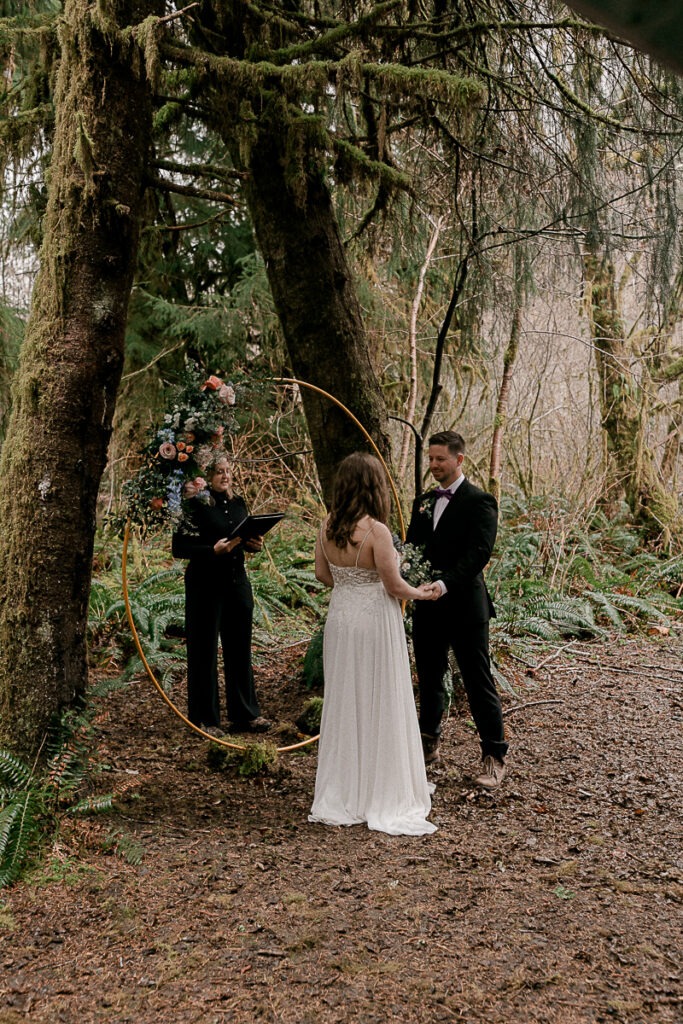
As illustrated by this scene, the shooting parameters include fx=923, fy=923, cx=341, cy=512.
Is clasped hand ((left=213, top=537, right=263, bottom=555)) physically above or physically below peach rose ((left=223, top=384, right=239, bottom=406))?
below

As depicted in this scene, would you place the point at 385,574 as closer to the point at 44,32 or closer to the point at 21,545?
the point at 21,545

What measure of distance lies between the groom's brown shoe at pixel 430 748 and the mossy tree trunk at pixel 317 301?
207 cm

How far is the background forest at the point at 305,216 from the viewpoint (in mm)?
4879

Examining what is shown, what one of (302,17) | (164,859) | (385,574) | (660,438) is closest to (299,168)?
(302,17)

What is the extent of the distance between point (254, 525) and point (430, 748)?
5.97ft

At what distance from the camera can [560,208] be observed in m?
6.41

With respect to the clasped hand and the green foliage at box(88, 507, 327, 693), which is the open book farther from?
the green foliage at box(88, 507, 327, 693)

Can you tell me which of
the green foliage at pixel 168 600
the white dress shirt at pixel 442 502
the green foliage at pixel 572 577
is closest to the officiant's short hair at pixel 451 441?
the white dress shirt at pixel 442 502

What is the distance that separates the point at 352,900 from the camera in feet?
13.4

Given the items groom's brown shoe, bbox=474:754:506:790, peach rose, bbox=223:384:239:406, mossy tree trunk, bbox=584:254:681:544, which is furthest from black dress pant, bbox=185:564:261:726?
mossy tree trunk, bbox=584:254:681:544

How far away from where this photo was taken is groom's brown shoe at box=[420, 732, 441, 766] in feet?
19.2

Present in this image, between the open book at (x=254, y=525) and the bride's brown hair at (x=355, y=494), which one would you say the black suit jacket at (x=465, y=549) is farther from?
the open book at (x=254, y=525)

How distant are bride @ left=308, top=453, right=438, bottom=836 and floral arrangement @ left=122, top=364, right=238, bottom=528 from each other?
34.9 inches

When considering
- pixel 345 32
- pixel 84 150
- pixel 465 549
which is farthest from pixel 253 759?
pixel 345 32
